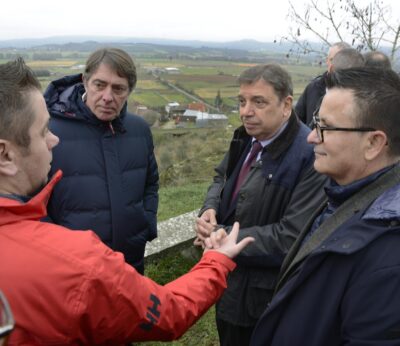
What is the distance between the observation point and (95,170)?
2818 millimetres

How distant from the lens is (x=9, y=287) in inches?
48.2

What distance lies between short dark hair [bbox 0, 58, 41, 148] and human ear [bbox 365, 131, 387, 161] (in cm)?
143

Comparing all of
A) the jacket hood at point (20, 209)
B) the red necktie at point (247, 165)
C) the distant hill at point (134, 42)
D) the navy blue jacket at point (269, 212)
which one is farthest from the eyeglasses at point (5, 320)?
the distant hill at point (134, 42)

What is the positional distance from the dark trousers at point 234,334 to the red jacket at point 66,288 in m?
1.33

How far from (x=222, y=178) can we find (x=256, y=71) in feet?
3.10

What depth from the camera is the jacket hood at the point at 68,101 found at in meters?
2.85

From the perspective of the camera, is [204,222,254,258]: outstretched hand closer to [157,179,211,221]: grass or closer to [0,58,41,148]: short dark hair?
[0,58,41,148]: short dark hair

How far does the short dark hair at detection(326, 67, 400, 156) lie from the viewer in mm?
1706

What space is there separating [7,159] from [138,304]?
73cm

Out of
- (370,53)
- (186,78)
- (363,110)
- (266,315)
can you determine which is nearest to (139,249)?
(266,315)

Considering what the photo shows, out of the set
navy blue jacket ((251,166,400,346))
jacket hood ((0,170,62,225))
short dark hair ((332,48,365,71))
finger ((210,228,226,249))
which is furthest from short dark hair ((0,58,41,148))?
short dark hair ((332,48,365,71))

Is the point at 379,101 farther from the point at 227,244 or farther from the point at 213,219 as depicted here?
the point at 213,219

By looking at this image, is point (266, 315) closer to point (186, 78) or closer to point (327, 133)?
point (327, 133)

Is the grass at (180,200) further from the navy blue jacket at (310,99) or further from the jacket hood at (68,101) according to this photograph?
the jacket hood at (68,101)
